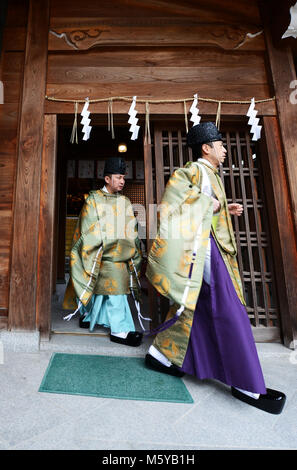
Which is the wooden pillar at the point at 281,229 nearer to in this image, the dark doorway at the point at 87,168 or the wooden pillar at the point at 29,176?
the wooden pillar at the point at 29,176

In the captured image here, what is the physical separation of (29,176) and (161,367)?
2.49m

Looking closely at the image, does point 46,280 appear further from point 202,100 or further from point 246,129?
point 246,129

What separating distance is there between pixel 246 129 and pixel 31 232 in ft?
9.96

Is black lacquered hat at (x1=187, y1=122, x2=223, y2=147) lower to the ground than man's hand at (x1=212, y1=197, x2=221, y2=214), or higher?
higher

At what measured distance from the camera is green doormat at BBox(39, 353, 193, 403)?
2016 millimetres

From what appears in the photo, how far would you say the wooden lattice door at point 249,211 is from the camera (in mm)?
3242

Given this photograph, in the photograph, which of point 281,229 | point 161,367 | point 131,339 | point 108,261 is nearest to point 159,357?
point 161,367

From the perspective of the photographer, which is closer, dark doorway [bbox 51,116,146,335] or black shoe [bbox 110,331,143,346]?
black shoe [bbox 110,331,143,346]

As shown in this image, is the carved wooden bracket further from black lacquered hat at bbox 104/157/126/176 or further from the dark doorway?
the dark doorway

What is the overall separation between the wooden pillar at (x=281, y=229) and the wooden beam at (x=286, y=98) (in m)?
0.07

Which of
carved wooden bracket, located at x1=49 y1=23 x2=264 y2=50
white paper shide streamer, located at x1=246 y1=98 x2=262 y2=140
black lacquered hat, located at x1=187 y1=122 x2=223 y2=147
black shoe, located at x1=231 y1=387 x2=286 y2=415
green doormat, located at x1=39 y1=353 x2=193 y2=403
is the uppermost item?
carved wooden bracket, located at x1=49 y1=23 x2=264 y2=50

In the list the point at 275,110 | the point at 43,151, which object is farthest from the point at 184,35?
the point at 43,151

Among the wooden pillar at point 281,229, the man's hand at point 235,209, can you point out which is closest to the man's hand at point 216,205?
the man's hand at point 235,209

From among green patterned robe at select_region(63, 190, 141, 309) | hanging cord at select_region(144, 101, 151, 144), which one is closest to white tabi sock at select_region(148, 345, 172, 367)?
green patterned robe at select_region(63, 190, 141, 309)
